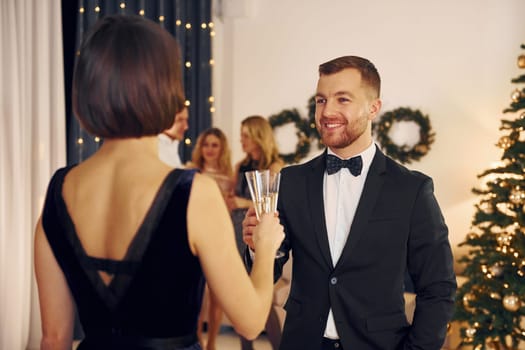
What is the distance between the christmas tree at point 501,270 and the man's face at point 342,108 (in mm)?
3034

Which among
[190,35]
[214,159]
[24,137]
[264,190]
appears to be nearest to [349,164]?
[264,190]

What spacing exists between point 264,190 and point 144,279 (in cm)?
57

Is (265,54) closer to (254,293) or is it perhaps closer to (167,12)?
(167,12)

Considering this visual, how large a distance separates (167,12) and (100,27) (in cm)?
554

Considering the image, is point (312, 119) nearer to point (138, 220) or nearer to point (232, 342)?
point (232, 342)

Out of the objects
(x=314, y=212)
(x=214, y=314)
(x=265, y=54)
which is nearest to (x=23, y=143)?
(x=214, y=314)

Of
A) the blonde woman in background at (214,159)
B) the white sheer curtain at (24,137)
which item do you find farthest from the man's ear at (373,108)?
the white sheer curtain at (24,137)

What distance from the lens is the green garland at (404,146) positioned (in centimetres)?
645

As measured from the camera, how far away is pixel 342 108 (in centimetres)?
214

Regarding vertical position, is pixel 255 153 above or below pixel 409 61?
below

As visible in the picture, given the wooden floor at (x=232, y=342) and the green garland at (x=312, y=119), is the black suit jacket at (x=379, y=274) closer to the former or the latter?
the wooden floor at (x=232, y=342)

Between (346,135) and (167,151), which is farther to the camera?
(167,151)

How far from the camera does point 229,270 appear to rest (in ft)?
4.40

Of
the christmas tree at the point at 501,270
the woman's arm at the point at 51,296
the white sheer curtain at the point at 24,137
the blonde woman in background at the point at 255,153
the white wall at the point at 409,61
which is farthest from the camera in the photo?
the white wall at the point at 409,61
